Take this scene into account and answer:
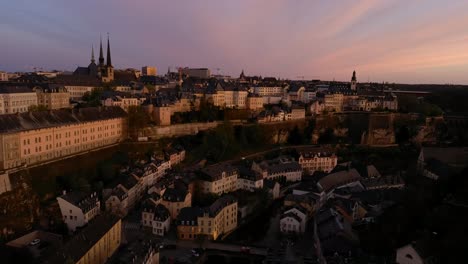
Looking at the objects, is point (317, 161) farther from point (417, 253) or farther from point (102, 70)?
point (102, 70)

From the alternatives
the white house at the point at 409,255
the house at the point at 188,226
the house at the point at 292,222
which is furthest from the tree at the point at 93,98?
the white house at the point at 409,255

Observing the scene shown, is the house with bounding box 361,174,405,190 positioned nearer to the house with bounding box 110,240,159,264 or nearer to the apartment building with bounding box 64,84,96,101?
the house with bounding box 110,240,159,264

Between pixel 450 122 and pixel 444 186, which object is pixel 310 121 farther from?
pixel 444 186

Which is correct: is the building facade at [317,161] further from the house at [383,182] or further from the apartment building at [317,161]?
the house at [383,182]

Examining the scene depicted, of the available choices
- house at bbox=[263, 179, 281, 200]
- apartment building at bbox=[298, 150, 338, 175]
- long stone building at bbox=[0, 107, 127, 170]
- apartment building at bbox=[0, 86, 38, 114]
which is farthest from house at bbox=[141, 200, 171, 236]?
apartment building at bbox=[0, 86, 38, 114]

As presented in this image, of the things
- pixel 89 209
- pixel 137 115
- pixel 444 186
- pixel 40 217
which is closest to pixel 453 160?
pixel 444 186

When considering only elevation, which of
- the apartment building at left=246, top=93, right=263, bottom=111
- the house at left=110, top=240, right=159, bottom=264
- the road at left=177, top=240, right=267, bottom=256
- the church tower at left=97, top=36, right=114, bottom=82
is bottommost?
the road at left=177, top=240, right=267, bottom=256
